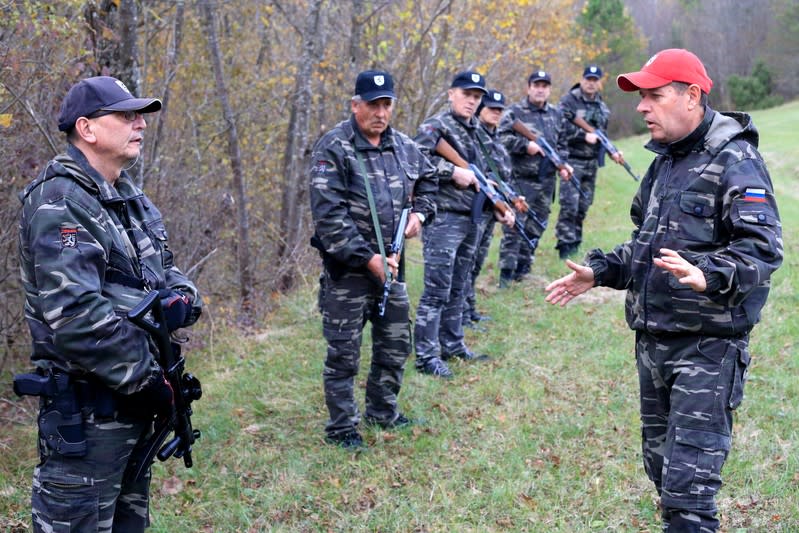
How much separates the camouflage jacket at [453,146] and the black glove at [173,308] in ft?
11.6

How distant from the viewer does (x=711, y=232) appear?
3.11 meters

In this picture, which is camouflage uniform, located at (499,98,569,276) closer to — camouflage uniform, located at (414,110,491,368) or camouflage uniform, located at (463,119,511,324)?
camouflage uniform, located at (463,119,511,324)

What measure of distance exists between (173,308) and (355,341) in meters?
2.05

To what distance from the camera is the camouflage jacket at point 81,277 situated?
2.57 m

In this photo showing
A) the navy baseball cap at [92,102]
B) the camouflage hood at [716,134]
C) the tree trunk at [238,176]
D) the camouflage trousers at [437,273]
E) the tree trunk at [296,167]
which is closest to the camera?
the navy baseball cap at [92,102]

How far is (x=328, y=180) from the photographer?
453 centimetres

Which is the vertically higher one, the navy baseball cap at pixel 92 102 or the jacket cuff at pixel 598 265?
the navy baseball cap at pixel 92 102

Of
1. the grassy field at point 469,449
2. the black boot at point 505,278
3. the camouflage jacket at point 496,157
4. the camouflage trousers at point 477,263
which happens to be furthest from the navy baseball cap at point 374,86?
the black boot at point 505,278

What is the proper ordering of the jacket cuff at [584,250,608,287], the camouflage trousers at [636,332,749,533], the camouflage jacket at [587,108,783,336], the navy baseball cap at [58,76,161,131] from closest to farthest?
the navy baseball cap at [58,76,161,131], the camouflage jacket at [587,108,783,336], the camouflage trousers at [636,332,749,533], the jacket cuff at [584,250,608,287]

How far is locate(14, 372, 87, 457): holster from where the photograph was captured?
105 inches

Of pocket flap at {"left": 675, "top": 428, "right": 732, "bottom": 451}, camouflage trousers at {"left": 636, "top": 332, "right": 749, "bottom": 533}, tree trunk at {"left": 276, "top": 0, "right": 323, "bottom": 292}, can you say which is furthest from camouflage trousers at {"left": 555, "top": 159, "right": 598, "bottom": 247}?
pocket flap at {"left": 675, "top": 428, "right": 732, "bottom": 451}

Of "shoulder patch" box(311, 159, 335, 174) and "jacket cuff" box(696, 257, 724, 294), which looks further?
"shoulder patch" box(311, 159, 335, 174)

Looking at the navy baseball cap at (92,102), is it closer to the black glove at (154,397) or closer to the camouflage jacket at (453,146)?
the black glove at (154,397)

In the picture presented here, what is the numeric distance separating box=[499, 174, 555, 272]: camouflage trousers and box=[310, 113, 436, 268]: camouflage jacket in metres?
4.13
